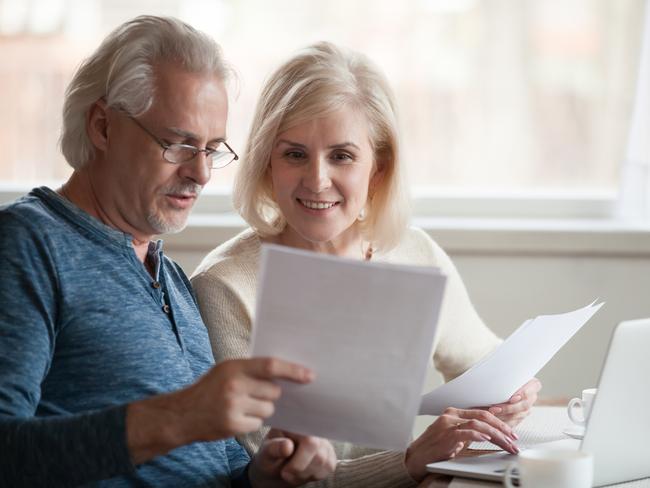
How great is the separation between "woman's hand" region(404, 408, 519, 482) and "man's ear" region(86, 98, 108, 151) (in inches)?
27.2

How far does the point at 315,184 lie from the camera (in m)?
1.97

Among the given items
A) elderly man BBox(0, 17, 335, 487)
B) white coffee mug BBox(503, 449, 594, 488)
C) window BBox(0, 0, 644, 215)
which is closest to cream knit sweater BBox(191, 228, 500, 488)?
elderly man BBox(0, 17, 335, 487)

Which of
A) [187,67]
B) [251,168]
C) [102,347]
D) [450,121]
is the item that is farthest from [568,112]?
[102,347]

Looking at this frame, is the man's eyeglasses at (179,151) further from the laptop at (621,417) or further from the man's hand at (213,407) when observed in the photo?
the laptop at (621,417)

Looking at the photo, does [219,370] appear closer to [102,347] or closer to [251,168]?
[102,347]

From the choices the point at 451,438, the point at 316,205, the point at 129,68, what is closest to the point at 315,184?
the point at 316,205

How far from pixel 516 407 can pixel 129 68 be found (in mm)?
888

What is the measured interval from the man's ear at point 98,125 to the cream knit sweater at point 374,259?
42 cm

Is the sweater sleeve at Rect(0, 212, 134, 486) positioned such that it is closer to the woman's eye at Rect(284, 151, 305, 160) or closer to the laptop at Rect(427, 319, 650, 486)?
the laptop at Rect(427, 319, 650, 486)

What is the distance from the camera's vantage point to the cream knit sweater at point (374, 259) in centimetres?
168

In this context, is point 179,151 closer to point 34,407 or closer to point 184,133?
point 184,133

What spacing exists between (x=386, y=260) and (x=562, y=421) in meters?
0.57

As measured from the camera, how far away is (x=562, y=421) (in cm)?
188

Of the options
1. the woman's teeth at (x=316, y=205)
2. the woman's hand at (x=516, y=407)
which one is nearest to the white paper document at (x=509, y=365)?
the woman's hand at (x=516, y=407)
